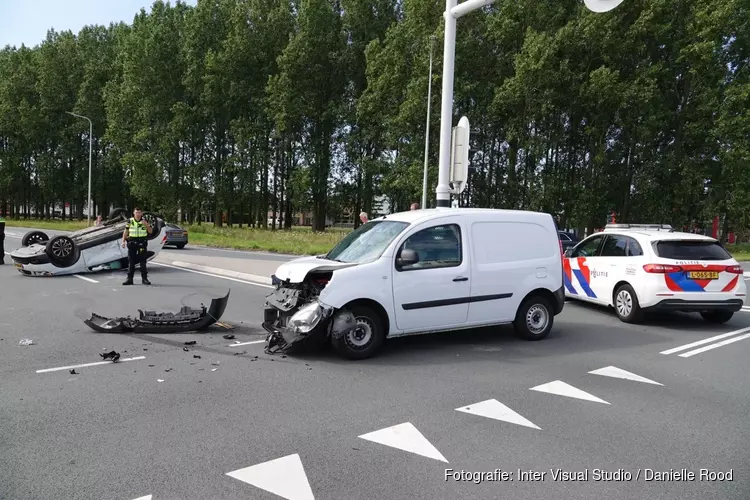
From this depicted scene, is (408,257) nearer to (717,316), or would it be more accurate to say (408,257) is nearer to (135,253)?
(717,316)

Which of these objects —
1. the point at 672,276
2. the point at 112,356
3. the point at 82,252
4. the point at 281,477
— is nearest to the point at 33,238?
the point at 82,252

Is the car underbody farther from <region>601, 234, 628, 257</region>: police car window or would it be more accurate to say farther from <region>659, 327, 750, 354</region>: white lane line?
<region>601, 234, 628, 257</region>: police car window

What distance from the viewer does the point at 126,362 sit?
571cm

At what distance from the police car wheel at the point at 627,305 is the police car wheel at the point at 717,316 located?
4.90 ft

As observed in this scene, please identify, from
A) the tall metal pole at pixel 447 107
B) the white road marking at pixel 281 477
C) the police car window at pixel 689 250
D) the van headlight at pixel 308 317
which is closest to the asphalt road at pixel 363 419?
the white road marking at pixel 281 477

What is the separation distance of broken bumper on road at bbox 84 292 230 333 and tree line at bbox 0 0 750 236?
22722 mm

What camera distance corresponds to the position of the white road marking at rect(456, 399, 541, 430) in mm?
4223

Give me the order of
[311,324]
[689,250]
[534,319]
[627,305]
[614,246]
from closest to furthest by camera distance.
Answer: [311,324] < [534,319] < [689,250] < [627,305] < [614,246]

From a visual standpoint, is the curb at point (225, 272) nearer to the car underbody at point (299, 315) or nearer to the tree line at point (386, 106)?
the car underbody at point (299, 315)

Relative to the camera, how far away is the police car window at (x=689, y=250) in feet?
27.2

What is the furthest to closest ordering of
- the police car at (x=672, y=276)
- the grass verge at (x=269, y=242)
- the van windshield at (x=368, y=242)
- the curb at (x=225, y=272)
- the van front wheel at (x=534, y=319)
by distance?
the grass verge at (x=269, y=242)
the curb at (x=225, y=272)
the police car at (x=672, y=276)
the van front wheel at (x=534, y=319)
the van windshield at (x=368, y=242)

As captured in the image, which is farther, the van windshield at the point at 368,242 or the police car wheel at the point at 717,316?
the police car wheel at the point at 717,316

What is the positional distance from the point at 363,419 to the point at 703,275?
6.83 metres

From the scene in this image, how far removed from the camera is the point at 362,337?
598 centimetres
